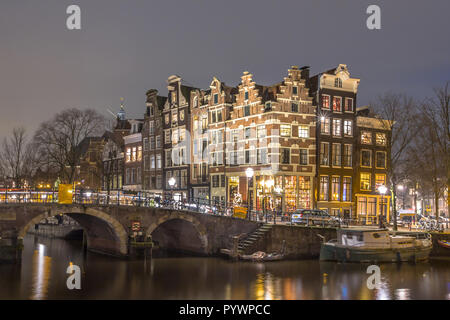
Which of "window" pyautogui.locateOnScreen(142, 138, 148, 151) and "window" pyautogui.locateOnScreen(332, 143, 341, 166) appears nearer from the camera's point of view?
"window" pyautogui.locateOnScreen(332, 143, 341, 166)

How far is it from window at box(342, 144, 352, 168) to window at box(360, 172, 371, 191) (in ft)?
7.73

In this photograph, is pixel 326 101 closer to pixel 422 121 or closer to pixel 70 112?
pixel 422 121

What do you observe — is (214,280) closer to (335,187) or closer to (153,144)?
(335,187)

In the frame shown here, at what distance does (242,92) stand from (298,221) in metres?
17.8

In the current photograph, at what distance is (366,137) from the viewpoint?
55031 millimetres

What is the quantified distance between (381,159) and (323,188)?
8.45m

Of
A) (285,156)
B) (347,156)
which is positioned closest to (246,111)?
(285,156)

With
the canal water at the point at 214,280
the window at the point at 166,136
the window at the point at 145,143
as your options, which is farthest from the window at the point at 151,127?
the canal water at the point at 214,280

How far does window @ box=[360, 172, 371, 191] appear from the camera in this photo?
54.8 metres

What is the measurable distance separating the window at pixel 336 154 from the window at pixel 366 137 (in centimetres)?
342

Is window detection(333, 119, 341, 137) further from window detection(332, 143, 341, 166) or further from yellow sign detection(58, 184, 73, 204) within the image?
yellow sign detection(58, 184, 73, 204)

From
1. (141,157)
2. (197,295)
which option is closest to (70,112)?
(141,157)

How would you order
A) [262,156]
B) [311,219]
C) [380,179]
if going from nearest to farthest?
[311,219] < [262,156] < [380,179]

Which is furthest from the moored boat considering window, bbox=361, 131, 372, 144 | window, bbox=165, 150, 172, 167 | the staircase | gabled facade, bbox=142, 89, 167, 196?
gabled facade, bbox=142, 89, 167, 196
